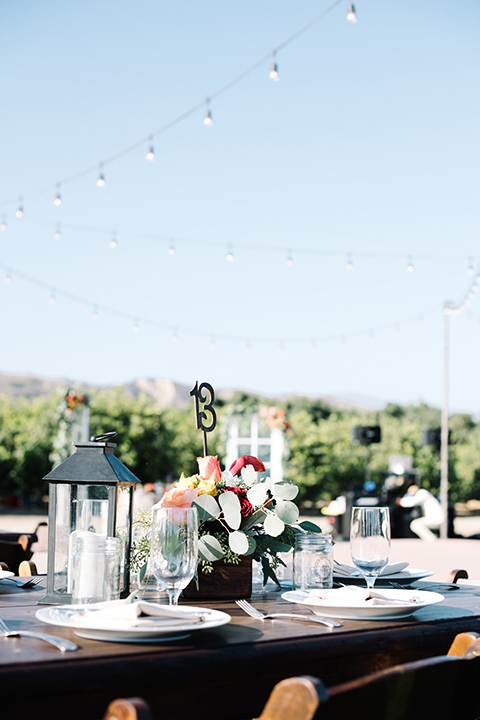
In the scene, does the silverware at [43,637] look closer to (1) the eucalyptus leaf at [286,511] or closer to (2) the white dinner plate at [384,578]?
(1) the eucalyptus leaf at [286,511]

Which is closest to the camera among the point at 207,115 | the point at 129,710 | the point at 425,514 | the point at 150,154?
the point at 129,710

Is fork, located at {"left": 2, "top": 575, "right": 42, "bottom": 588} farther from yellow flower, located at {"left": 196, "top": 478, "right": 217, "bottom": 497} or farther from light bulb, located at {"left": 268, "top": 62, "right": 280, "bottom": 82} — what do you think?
light bulb, located at {"left": 268, "top": 62, "right": 280, "bottom": 82}

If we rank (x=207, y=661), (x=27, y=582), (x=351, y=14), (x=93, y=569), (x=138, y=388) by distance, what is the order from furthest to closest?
(x=138, y=388) → (x=351, y=14) → (x=27, y=582) → (x=93, y=569) → (x=207, y=661)

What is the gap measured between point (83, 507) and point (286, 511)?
1.38 ft

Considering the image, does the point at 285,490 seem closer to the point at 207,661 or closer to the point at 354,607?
the point at 354,607

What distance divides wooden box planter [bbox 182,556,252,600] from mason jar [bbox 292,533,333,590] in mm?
120

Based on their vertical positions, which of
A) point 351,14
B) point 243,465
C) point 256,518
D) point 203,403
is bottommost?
point 256,518

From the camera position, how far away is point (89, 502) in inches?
57.5

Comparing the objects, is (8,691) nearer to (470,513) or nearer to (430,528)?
(430,528)

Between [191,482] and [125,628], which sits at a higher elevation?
[191,482]

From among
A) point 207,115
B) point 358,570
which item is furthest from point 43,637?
point 207,115

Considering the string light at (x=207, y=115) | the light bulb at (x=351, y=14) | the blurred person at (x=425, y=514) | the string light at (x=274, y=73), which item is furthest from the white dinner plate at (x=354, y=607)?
the blurred person at (x=425, y=514)

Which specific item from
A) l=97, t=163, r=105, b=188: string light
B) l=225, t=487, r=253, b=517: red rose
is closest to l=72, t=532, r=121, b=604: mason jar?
l=225, t=487, r=253, b=517: red rose

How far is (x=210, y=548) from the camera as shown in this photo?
1.46 meters
